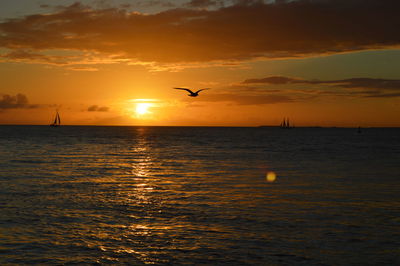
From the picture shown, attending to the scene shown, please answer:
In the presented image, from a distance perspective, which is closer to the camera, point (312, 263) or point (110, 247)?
point (312, 263)

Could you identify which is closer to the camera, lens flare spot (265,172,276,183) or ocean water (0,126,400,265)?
ocean water (0,126,400,265)

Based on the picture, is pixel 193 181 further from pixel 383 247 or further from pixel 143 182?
pixel 383 247

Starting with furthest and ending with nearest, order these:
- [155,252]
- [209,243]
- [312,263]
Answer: [209,243] → [155,252] → [312,263]

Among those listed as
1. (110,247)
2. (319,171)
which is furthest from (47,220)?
(319,171)

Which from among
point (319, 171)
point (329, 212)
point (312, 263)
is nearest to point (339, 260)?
point (312, 263)

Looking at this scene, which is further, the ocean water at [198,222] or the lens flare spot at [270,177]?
the lens flare spot at [270,177]

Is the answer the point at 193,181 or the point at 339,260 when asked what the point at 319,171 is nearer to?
the point at 193,181

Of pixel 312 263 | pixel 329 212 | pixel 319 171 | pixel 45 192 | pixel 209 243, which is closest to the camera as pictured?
pixel 312 263

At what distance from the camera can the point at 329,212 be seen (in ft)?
81.0

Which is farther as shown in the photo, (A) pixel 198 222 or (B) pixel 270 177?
(B) pixel 270 177

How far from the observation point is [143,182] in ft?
127

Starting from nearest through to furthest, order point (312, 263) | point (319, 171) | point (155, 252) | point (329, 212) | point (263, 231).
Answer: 1. point (312, 263)
2. point (155, 252)
3. point (263, 231)
4. point (329, 212)
5. point (319, 171)

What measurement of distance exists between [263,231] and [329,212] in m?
6.76

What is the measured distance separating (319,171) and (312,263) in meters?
Answer: 36.3
